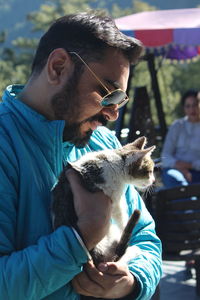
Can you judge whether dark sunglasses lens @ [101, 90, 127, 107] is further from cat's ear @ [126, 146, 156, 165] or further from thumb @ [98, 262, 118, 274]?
thumb @ [98, 262, 118, 274]

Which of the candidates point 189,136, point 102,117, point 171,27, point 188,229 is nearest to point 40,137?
point 102,117

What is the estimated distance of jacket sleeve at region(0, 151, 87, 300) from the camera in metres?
1.17

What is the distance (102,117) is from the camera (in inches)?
59.6

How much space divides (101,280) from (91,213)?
7.6 inches

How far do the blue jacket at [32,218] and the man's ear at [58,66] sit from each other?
113 millimetres

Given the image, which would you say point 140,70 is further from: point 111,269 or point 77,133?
point 111,269

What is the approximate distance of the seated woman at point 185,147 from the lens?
5.72 metres

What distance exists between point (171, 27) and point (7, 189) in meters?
4.38

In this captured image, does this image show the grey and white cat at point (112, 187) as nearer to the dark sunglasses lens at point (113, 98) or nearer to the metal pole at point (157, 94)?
the dark sunglasses lens at point (113, 98)

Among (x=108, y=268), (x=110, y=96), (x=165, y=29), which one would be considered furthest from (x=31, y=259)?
(x=165, y=29)

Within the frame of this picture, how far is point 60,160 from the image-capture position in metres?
1.41

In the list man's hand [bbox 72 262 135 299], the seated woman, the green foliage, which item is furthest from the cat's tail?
the green foliage

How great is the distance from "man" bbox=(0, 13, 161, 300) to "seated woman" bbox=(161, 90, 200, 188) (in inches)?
166

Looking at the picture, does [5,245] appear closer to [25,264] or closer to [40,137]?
[25,264]
